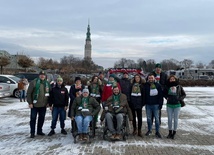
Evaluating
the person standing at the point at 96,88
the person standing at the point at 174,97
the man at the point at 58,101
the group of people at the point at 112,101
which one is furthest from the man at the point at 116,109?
the man at the point at 58,101

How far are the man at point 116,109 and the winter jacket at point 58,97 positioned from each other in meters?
1.30

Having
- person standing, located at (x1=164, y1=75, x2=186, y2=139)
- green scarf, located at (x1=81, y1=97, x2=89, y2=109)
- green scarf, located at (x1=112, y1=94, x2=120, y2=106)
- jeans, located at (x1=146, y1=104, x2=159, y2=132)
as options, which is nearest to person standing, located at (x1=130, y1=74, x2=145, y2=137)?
jeans, located at (x1=146, y1=104, x2=159, y2=132)

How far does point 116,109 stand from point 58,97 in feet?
5.68

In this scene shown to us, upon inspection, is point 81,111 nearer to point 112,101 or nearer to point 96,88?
point 112,101

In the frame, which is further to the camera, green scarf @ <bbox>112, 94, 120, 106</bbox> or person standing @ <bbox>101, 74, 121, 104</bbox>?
person standing @ <bbox>101, 74, 121, 104</bbox>

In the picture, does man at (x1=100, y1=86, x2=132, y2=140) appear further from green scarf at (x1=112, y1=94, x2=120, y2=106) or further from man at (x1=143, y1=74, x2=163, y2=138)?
man at (x1=143, y1=74, x2=163, y2=138)

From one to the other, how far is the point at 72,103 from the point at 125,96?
150 cm

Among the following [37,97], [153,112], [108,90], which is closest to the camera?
[37,97]

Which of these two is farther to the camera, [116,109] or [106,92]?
[106,92]

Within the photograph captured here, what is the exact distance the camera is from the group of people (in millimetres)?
7176

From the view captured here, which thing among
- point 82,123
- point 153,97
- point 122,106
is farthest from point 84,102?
point 153,97

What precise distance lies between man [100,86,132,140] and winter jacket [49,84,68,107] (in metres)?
1.30

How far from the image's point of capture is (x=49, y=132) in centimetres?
792

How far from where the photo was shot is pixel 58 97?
766 cm
